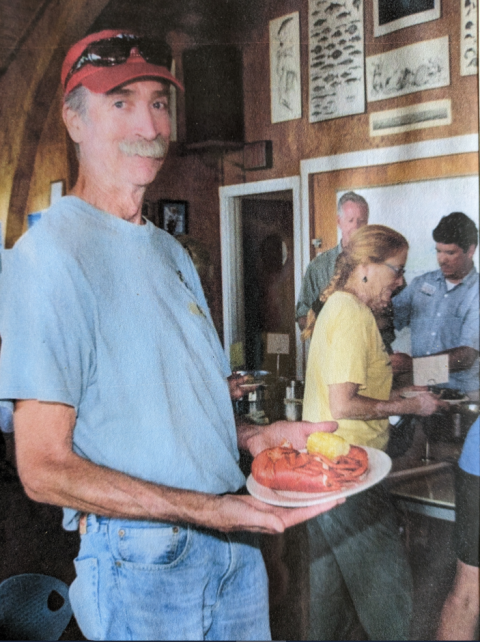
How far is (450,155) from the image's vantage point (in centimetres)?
133

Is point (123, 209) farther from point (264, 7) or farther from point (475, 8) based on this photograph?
point (475, 8)

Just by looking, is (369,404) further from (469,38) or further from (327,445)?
(469,38)

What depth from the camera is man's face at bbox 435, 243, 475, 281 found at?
133cm

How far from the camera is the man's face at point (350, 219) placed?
1.38 metres

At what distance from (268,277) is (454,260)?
420 millimetres

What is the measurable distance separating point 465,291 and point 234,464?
65cm

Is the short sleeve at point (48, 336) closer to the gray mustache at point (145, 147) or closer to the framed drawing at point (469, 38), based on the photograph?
the gray mustache at point (145, 147)

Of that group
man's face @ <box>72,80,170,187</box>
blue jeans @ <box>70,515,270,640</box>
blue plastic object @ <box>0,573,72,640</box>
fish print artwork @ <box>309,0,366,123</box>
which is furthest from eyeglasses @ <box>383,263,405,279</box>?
blue plastic object @ <box>0,573,72,640</box>

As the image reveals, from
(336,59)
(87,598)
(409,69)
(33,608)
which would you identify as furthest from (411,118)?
(33,608)

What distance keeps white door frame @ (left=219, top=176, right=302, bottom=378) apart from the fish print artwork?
0.61 feet

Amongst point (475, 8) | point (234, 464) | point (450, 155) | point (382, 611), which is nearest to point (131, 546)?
point (234, 464)

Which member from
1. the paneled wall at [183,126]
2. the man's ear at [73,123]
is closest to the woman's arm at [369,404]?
the paneled wall at [183,126]

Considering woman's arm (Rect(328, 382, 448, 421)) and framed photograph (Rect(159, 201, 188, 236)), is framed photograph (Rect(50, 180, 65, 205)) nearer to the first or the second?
framed photograph (Rect(159, 201, 188, 236))

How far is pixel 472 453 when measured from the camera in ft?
4.43
